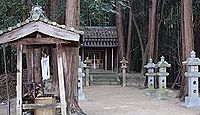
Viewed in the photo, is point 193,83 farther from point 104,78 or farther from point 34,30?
point 104,78

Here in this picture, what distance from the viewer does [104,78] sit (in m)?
21.6

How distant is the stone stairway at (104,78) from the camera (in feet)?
69.1

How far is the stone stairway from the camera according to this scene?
21047 millimetres

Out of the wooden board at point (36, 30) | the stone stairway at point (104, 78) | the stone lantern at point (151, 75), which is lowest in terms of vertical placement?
the stone stairway at point (104, 78)

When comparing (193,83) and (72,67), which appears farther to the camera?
(193,83)

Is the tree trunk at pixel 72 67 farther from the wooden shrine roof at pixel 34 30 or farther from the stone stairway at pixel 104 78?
the stone stairway at pixel 104 78

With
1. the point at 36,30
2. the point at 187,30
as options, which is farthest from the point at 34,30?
the point at 187,30

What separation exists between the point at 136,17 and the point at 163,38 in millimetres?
3401

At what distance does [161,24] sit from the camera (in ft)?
66.9

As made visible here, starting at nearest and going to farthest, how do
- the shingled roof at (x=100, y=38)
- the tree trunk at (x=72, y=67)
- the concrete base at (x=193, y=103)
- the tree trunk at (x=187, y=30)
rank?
the tree trunk at (x=72, y=67) < the concrete base at (x=193, y=103) < the tree trunk at (x=187, y=30) < the shingled roof at (x=100, y=38)

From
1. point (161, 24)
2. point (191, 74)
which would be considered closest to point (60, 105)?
point (191, 74)

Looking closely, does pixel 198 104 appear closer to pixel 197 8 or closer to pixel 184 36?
pixel 184 36

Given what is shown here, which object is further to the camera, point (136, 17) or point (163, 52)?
point (136, 17)

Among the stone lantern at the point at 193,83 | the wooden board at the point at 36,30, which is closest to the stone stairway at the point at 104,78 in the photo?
the stone lantern at the point at 193,83
